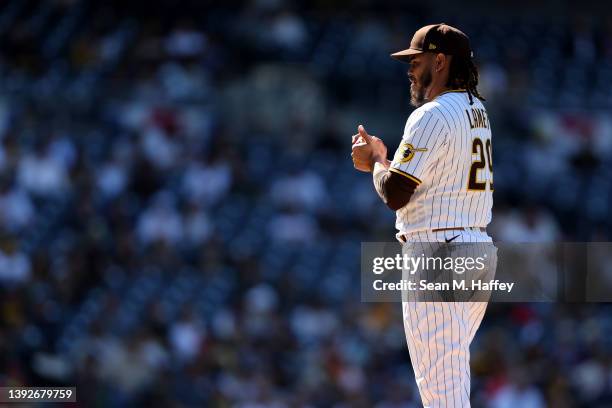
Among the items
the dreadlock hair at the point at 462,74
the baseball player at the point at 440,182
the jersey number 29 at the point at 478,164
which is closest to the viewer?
the baseball player at the point at 440,182

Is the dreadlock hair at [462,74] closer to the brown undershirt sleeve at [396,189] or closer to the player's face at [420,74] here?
the player's face at [420,74]

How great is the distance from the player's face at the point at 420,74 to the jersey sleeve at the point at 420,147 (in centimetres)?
24

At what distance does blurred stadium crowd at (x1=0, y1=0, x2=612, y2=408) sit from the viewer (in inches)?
394

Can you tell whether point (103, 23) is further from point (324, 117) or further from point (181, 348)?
point (181, 348)

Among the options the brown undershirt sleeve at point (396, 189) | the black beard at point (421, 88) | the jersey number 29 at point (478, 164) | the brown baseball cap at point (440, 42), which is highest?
the brown baseball cap at point (440, 42)

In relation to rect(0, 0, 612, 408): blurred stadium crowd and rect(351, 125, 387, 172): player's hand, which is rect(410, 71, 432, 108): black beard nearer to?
rect(351, 125, 387, 172): player's hand

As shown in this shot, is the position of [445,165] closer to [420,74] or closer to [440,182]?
[440,182]

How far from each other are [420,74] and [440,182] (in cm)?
45

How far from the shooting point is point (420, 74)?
4.41m

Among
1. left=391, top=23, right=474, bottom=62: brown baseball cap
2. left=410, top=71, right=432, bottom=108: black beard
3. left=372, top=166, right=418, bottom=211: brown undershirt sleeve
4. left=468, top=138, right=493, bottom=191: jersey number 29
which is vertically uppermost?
left=391, top=23, right=474, bottom=62: brown baseball cap

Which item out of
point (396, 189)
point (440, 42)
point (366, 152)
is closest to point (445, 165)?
point (396, 189)

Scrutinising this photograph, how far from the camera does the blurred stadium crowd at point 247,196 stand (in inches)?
394

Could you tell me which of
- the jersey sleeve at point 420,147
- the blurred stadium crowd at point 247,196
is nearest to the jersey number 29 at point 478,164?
the jersey sleeve at point 420,147

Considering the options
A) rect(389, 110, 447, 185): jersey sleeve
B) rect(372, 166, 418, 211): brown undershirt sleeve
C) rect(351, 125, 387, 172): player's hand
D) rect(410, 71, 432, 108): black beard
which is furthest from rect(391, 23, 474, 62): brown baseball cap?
rect(372, 166, 418, 211): brown undershirt sleeve
